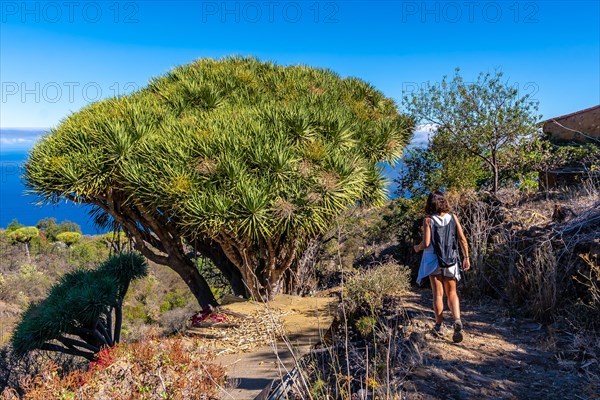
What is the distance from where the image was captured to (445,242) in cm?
462

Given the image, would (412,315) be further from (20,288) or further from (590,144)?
(20,288)

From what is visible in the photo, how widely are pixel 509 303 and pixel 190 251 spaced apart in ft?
23.7

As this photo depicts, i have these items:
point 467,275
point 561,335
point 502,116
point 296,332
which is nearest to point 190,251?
point 296,332

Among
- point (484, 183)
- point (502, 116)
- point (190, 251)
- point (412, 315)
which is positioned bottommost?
point (412, 315)

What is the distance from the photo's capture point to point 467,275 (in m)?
6.84

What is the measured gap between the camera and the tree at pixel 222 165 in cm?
677

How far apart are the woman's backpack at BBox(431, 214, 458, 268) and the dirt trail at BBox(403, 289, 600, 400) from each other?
2.40 ft

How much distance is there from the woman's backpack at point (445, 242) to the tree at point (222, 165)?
2.13 metres

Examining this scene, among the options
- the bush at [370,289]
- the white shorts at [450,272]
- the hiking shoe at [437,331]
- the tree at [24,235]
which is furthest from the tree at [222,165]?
the tree at [24,235]

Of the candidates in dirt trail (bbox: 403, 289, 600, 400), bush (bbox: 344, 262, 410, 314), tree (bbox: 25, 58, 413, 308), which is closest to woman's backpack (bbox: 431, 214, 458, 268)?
dirt trail (bbox: 403, 289, 600, 400)

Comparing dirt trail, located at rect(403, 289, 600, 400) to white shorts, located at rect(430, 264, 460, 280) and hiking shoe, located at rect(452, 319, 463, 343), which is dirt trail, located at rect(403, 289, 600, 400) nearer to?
hiking shoe, located at rect(452, 319, 463, 343)

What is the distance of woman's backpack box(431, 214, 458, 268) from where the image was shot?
460 cm

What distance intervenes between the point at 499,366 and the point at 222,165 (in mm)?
4287

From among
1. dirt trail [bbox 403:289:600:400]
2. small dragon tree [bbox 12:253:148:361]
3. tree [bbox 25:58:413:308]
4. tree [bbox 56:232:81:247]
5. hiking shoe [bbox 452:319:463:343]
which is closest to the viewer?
dirt trail [bbox 403:289:600:400]
